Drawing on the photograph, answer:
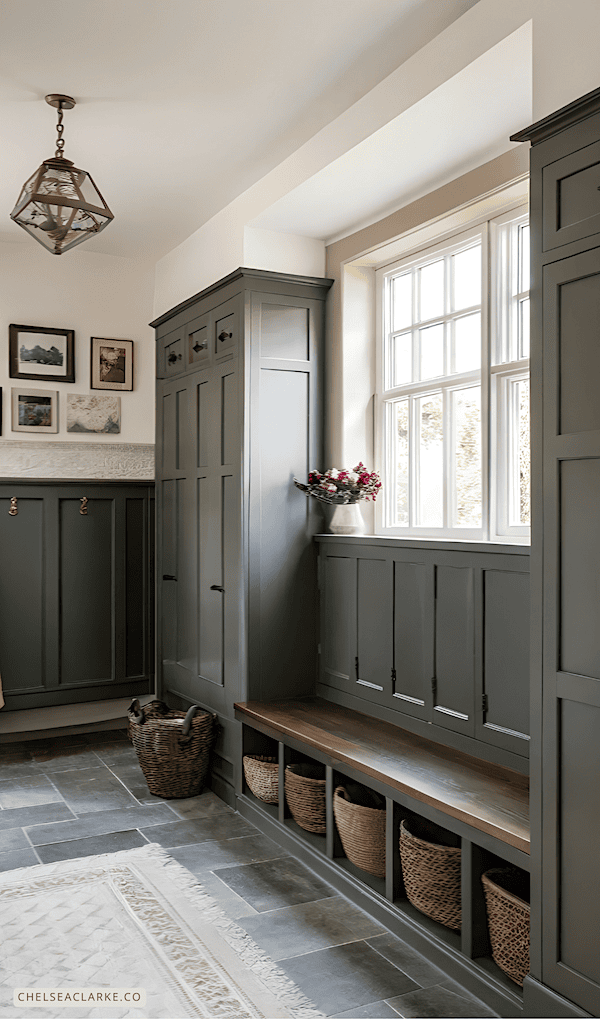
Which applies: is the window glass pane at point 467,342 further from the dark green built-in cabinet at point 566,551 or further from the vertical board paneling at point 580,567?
the vertical board paneling at point 580,567

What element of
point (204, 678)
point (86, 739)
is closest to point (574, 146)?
point (204, 678)

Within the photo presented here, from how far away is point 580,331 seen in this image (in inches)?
79.3

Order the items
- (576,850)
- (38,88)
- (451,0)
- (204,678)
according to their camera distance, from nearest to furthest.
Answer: (576,850) → (451,0) → (38,88) → (204,678)

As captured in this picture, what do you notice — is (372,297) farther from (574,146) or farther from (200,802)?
(200,802)

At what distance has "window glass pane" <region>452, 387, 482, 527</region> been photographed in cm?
325

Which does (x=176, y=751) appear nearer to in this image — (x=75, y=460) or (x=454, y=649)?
(x=454, y=649)

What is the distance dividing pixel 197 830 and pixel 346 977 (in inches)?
51.5

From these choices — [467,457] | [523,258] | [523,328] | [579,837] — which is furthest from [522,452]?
[579,837]

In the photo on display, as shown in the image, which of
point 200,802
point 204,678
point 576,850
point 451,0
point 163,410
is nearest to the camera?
point 576,850

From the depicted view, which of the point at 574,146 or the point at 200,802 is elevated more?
the point at 574,146

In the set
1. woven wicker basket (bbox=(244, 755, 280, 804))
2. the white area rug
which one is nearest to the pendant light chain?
woven wicker basket (bbox=(244, 755, 280, 804))

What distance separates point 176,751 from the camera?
12.7ft

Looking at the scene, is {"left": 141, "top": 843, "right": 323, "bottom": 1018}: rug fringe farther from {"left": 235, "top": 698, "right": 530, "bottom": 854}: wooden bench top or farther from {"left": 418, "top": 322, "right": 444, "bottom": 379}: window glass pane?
{"left": 418, "top": 322, "right": 444, "bottom": 379}: window glass pane

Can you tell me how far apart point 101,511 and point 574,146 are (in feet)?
12.5
